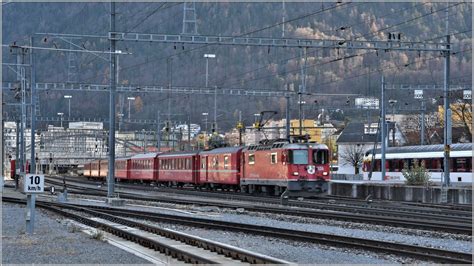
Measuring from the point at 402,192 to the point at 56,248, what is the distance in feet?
106

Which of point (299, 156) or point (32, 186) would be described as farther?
point (299, 156)

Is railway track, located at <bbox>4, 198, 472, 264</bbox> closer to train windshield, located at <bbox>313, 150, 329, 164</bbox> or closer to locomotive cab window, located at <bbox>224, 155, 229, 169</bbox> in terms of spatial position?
train windshield, located at <bbox>313, 150, 329, 164</bbox>

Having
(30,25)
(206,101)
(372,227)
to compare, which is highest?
(30,25)

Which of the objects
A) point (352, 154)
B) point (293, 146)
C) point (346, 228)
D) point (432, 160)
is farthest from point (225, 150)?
point (352, 154)

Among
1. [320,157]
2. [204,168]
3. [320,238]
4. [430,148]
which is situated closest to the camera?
[320,238]

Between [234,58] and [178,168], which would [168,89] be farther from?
[234,58]

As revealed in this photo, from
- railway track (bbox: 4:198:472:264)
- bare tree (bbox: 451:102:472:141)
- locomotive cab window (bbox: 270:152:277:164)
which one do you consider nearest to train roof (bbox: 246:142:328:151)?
locomotive cab window (bbox: 270:152:277:164)

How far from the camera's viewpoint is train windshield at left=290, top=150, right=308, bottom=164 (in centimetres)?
4406

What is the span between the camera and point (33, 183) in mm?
22625

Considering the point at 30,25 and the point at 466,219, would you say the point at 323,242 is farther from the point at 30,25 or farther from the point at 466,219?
the point at 30,25

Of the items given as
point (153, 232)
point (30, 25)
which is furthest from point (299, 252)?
point (30, 25)

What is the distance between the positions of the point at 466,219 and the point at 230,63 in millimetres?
105379

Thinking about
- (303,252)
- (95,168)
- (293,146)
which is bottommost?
(303,252)

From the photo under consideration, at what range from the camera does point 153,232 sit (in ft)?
78.0
